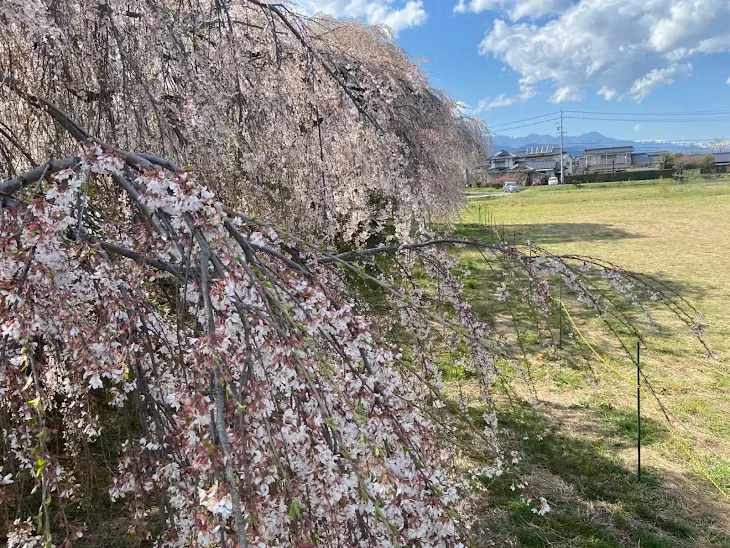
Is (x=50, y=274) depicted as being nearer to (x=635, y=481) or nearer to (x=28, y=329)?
(x=28, y=329)

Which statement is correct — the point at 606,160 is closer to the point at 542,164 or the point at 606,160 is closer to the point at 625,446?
the point at 542,164

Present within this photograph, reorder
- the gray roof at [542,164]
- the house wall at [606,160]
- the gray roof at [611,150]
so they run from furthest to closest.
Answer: the gray roof at [611,150]
the house wall at [606,160]
the gray roof at [542,164]

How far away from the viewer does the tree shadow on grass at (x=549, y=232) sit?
53.2 ft

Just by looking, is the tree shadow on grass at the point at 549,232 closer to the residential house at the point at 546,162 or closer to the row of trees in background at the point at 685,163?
the row of trees in background at the point at 685,163

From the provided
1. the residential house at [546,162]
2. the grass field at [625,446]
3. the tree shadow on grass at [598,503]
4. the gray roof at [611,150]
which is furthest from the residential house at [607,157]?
the tree shadow on grass at [598,503]

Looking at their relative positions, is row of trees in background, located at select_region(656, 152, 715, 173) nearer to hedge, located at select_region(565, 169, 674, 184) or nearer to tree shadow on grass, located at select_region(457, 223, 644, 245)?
hedge, located at select_region(565, 169, 674, 184)

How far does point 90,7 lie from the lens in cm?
266

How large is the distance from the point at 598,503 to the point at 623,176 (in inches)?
1689

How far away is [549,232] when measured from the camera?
1817 cm

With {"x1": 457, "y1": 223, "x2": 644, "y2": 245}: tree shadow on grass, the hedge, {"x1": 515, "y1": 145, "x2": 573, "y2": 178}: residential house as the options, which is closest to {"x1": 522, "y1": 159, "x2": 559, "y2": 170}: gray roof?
{"x1": 515, "y1": 145, "x2": 573, "y2": 178}: residential house

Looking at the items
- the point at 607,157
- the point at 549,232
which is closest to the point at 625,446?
the point at 549,232

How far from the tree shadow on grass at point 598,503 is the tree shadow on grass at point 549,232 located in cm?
1119

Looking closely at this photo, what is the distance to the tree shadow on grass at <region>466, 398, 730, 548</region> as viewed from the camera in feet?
11.4

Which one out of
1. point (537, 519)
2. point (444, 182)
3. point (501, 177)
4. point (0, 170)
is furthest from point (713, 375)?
point (501, 177)
